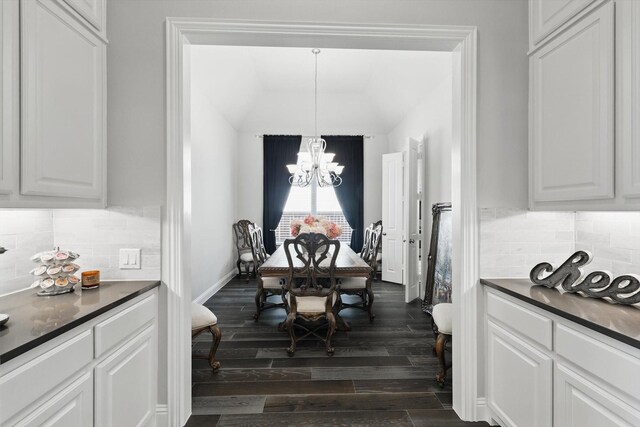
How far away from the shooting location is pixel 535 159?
195 centimetres

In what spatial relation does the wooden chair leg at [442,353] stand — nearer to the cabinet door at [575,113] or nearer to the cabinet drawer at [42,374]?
the cabinet door at [575,113]

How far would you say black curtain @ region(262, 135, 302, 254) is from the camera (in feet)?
22.6

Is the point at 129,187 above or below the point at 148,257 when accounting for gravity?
above

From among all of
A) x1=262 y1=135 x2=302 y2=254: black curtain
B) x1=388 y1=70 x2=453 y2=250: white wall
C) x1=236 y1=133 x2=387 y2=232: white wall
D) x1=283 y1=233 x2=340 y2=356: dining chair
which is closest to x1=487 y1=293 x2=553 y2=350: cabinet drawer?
x1=283 y1=233 x2=340 y2=356: dining chair

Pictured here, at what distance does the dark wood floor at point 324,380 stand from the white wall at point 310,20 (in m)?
1.41

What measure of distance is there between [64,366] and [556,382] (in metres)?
2.02

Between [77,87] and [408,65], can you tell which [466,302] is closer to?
[77,87]

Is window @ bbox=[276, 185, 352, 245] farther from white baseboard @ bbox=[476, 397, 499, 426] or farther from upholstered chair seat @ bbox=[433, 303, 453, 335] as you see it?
white baseboard @ bbox=[476, 397, 499, 426]

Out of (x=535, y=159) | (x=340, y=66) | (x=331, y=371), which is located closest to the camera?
(x=535, y=159)

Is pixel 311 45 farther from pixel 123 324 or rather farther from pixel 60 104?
pixel 123 324

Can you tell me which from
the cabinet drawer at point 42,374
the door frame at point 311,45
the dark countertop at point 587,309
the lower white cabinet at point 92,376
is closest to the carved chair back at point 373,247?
the door frame at point 311,45

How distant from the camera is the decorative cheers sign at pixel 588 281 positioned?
1451 millimetres

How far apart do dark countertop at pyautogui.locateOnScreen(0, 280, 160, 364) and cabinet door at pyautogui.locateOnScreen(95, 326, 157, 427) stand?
0.25 m

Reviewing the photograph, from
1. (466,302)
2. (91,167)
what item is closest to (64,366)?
(91,167)
